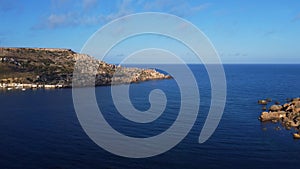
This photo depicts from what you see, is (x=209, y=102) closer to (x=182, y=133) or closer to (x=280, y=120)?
(x=280, y=120)

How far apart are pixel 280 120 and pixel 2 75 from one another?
144m

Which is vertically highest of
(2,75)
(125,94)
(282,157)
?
(2,75)

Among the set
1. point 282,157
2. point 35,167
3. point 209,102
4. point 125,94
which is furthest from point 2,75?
point 282,157

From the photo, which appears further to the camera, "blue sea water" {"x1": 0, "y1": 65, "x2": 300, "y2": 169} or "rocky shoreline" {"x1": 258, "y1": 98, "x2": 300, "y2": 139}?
"rocky shoreline" {"x1": 258, "y1": 98, "x2": 300, "y2": 139}

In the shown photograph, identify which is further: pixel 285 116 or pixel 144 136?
pixel 285 116

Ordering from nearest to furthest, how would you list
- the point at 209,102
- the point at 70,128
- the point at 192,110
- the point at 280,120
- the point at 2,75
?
1. the point at 70,128
2. the point at 280,120
3. the point at 192,110
4. the point at 209,102
5. the point at 2,75

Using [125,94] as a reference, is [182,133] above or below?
below

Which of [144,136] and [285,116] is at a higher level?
[285,116]

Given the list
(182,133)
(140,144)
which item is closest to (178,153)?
(140,144)

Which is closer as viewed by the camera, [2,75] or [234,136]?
[234,136]

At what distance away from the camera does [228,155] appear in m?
55.5

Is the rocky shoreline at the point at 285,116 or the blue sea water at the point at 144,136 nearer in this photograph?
the blue sea water at the point at 144,136

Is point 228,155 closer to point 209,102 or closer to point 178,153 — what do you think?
point 178,153

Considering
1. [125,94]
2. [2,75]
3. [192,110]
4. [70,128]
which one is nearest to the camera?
[70,128]
